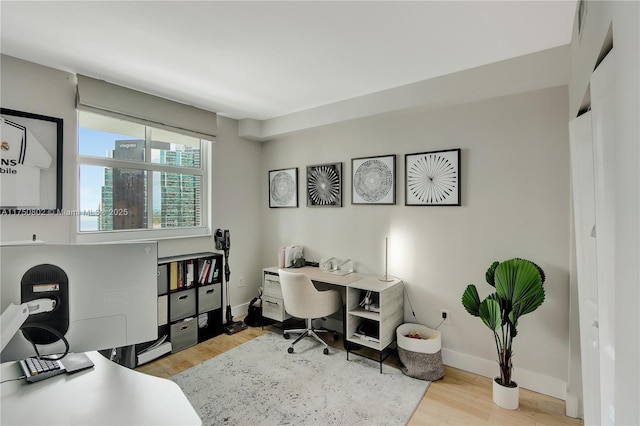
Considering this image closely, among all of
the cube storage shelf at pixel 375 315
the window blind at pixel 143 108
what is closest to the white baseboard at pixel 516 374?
the cube storage shelf at pixel 375 315

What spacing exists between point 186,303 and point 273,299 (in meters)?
0.95

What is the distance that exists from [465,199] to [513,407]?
1648 mm

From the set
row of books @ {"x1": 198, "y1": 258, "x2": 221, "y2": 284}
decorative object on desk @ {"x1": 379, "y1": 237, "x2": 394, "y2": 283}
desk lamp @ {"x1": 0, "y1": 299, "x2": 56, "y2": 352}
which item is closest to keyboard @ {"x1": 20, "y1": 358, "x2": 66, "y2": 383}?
desk lamp @ {"x1": 0, "y1": 299, "x2": 56, "y2": 352}

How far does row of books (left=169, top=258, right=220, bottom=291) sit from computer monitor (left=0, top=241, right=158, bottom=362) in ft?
6.54

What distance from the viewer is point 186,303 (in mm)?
3188

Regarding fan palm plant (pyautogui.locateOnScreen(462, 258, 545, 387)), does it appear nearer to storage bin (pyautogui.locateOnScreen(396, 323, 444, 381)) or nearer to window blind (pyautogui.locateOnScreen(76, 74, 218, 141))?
storage bin (pyautogui.locateOnScreen(396, 323, 444, 381))

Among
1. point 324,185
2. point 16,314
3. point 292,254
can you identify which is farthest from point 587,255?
point 292,254

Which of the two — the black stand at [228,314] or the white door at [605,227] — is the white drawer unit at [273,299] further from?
the white door at [605,227]

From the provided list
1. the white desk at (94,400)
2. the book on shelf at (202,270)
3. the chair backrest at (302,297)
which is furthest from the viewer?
the book on shelf at (202,270)

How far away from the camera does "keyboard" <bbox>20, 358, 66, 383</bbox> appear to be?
104cm

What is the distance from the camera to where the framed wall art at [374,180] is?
312cm

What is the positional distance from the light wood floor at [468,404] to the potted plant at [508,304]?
11cm

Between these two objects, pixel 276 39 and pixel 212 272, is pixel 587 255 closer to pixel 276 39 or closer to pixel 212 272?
pixel 276 39

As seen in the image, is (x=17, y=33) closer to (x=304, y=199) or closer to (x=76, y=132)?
(x=76, y=132)
